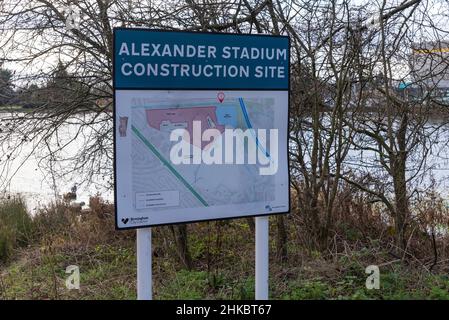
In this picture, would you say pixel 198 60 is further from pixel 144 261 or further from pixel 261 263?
pixel 261 263

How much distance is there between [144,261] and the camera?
315 centimetres

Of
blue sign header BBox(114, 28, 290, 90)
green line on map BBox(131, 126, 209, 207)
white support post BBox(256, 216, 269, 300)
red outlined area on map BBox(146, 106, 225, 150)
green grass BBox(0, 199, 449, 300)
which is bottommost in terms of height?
green grass BBox(0, 199, 449, 300)

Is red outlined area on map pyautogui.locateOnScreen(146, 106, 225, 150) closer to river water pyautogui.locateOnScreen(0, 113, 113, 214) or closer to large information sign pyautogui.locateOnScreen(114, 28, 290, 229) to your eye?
large information sign pyautogui.locateOnScreen(114, 28, 290, 229)

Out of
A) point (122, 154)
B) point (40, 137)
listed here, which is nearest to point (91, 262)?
point (40, 137)

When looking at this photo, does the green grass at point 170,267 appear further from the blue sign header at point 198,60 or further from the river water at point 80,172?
the blue sign header at point 198,60

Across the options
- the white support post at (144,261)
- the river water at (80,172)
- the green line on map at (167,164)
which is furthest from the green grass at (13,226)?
the green line on map at (167,164)

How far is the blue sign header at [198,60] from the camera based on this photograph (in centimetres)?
299

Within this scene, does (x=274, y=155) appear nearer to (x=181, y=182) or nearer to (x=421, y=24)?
(x=181, y=182)

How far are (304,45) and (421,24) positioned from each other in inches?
54.2

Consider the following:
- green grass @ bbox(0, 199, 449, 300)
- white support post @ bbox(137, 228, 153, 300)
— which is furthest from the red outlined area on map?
green grass @ bbox(0, 199, 449, 300)

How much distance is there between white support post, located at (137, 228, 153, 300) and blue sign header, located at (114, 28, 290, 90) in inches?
33.9

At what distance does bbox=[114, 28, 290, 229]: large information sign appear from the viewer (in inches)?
118

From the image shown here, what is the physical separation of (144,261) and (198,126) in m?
0.86

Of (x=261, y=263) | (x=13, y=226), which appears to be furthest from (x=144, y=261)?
(x=13, y=226)
